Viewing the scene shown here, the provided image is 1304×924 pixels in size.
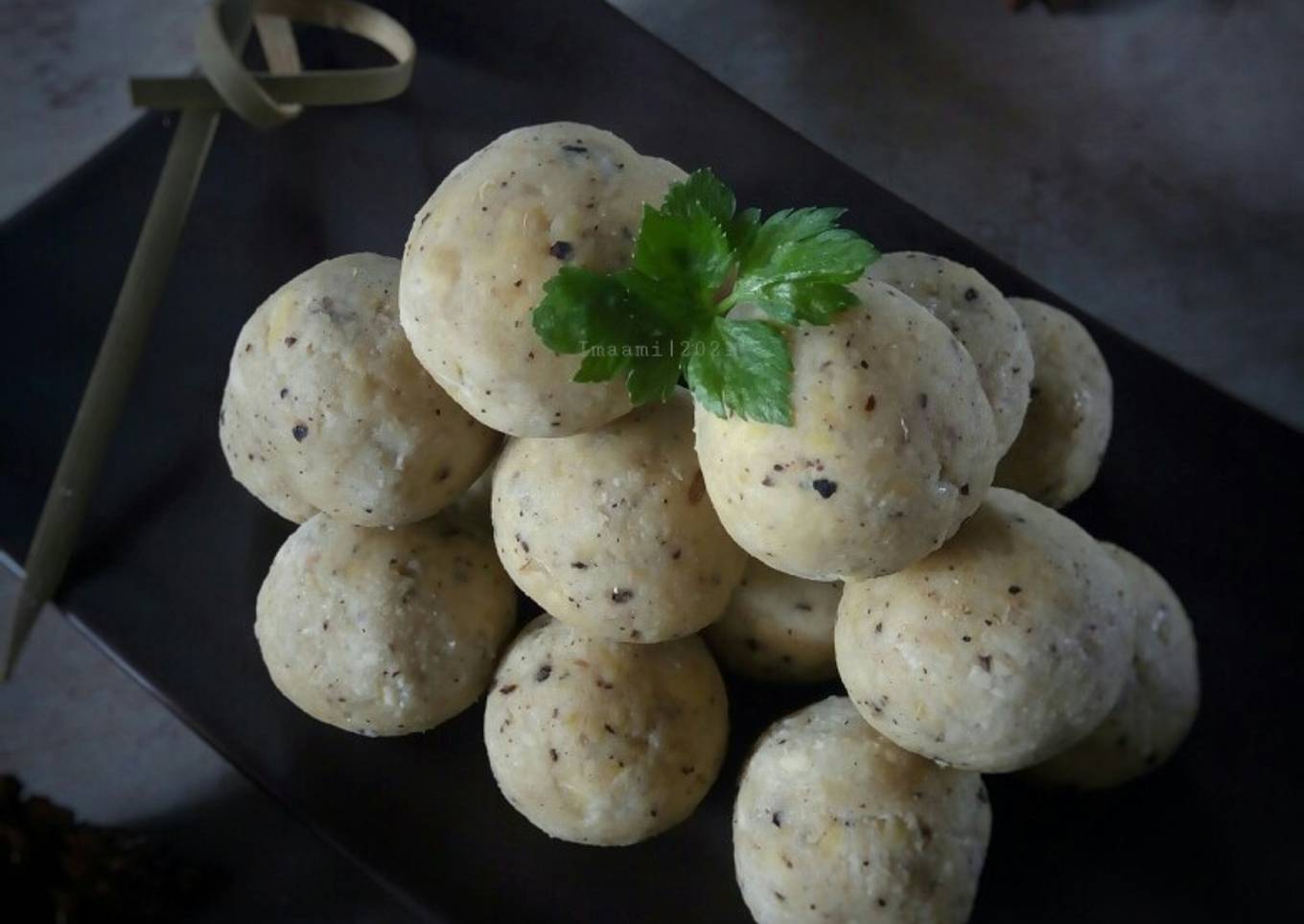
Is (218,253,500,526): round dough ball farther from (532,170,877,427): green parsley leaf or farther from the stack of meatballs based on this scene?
(532,170,877,427): green parsley leaf

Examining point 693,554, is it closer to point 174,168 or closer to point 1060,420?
point 1060,420

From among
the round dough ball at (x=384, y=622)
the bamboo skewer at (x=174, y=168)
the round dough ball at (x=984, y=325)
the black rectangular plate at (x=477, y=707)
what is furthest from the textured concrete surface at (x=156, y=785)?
the round dough ball at (x=984, y=325)

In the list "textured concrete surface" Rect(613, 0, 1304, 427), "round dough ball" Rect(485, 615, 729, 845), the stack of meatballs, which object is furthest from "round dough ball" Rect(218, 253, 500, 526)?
"textured concrete surface" Rect(613, 0, 1304, 427)

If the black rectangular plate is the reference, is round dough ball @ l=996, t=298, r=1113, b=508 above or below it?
above

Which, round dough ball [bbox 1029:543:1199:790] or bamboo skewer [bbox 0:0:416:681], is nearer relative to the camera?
round dough ball [bbox 1029:543:1199:790]

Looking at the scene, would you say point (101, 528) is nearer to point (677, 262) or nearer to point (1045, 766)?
point (677, 262)

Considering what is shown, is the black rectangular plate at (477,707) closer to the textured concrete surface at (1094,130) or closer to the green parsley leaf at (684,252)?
the green parsley leaf at (684,252)
